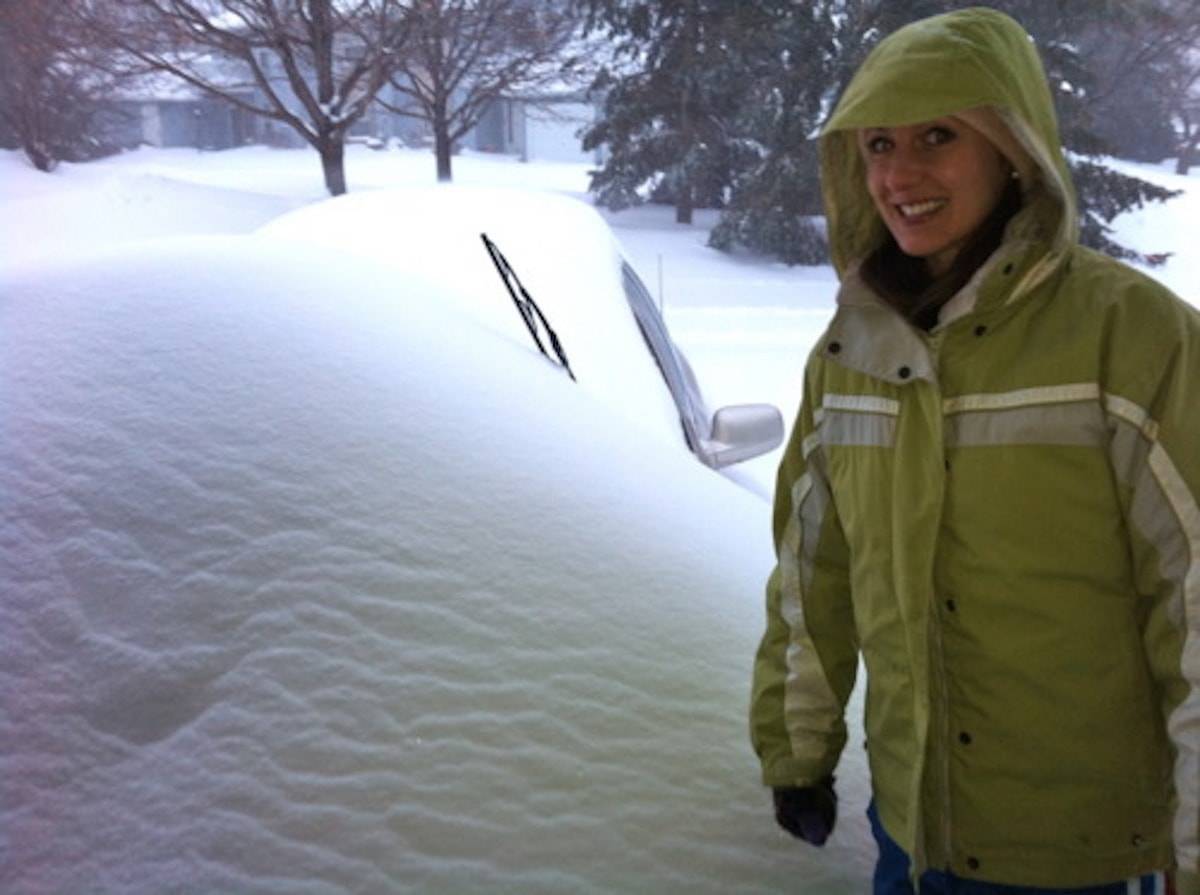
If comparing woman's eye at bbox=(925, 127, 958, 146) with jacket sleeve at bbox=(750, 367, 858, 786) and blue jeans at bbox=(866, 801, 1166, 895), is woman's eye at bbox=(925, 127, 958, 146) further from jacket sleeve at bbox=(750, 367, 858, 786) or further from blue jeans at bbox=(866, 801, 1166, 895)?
blue jeans at bbox=(866, 801, 1166, 895)

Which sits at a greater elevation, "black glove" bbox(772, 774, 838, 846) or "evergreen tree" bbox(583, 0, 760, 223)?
"evergreen tree" bbox(583, 0, 760, 223)

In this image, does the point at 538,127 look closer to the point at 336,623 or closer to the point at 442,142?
the point at 442,142

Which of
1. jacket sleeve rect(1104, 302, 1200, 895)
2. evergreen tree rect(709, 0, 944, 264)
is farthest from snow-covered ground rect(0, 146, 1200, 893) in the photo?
evergreen tree rect(709, 0, 944, 264)

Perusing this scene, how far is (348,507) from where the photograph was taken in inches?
50.5

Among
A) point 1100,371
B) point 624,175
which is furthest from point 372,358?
point 624,175

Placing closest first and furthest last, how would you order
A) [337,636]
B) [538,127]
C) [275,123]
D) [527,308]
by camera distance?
[337,636] < [527,308] < [275,123] < [538,127]

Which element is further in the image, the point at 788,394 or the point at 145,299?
the point at 788,394

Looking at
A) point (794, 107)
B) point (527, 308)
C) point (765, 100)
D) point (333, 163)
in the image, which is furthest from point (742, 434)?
point (765, 100)

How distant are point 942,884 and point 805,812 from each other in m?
0.14

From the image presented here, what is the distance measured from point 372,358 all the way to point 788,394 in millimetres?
3301

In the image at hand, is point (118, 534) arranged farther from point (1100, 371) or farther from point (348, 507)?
point (1100, 371)

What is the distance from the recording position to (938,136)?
1.01 metres

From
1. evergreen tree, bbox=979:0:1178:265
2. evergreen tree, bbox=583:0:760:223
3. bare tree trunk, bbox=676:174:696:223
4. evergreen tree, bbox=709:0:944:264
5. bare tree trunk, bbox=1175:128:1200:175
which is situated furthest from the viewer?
bare tree trunk, bbox=676:174:696:223

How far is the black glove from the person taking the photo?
106 centimetres
